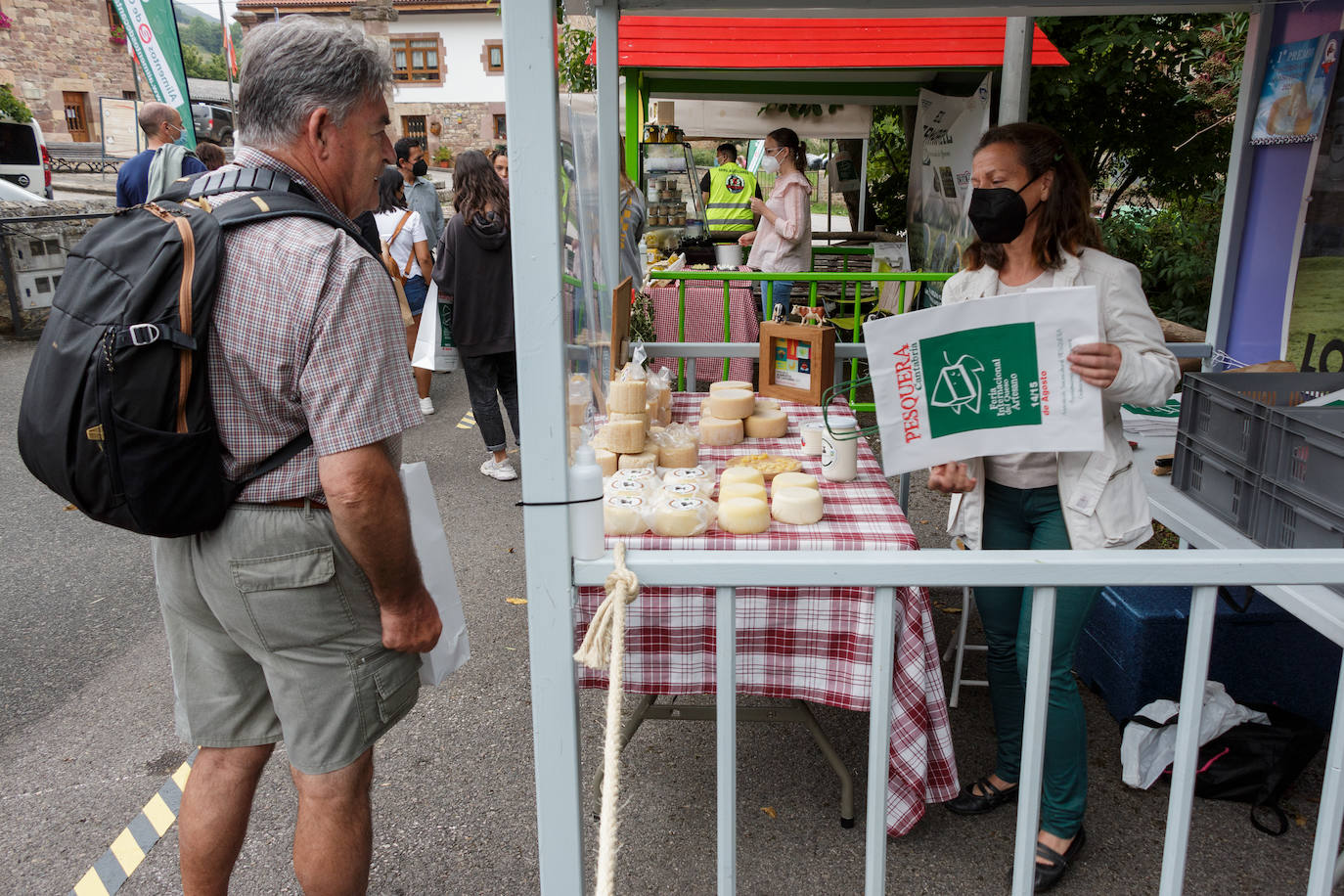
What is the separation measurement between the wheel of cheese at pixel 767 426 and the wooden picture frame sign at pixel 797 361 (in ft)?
0.88

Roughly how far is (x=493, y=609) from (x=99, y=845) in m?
1.78

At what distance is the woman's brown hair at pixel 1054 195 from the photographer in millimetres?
2217

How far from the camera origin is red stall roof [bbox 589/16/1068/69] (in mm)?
6930

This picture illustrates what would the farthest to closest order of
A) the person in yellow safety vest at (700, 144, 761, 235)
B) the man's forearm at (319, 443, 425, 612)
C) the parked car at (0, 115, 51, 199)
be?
1. the parked car at (0, 115, 51, 199)
2. the person in yellow safety vest at (700, 144, 761, 235)
3. the man's forearm at (319, 443, 425, 612)

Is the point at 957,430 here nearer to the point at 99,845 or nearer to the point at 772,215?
the point at 99,845

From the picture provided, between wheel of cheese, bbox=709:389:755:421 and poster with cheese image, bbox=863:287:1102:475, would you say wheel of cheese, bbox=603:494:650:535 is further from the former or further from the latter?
wheel of cheese, bbox=709:389:755:421

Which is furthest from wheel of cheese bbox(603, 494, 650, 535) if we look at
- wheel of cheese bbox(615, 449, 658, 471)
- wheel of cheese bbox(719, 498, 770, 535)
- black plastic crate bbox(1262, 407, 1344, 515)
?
black plastic crate bbox(1262, 407, 1344, 515)

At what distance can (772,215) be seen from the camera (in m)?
7.56

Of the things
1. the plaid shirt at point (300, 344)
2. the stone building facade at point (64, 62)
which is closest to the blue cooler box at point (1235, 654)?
the plaid shirt at point (300, 344)

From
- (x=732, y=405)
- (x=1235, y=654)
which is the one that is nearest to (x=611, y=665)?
(x=732, y=405)

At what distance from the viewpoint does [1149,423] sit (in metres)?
3.71

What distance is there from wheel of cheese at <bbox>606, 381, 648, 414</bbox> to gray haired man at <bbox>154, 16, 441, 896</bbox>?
109 cm

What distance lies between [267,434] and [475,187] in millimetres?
3860

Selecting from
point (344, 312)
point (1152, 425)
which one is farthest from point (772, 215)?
point (344, 312)
